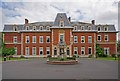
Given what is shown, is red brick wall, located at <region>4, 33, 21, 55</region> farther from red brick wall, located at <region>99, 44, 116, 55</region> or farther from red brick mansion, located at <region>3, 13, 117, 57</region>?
red brick wall, located at <region>99, 44, 116, 55</region>

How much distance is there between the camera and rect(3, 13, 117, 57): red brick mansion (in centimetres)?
4875

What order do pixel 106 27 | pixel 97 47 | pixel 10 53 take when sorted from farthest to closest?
pixel 106 27 → pixel 97 47 → pixel 10 53

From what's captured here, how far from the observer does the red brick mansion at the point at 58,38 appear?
160 feet

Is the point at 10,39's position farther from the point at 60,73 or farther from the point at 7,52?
the point at 60,73

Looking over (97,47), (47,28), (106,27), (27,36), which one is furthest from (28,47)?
(106,27)

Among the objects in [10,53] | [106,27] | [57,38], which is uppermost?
[106,27]

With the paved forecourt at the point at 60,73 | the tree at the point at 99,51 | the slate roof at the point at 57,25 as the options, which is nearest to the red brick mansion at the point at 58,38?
the slate roof at the point at 57,25

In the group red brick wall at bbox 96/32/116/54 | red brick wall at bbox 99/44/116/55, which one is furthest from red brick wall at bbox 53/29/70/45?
red brick wall at bbox 99/44/116/55

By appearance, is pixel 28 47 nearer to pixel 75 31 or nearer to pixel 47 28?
pixel 47 28

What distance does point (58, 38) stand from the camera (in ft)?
160

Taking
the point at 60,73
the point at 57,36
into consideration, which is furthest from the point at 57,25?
the point at 60,73

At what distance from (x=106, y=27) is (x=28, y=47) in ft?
73.3

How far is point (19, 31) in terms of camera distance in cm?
5244

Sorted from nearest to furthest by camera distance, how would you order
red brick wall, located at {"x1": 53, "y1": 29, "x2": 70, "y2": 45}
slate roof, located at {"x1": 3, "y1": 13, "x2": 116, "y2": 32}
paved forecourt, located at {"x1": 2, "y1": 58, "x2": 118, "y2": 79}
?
paved forecourt, located at {"x1": 2, "y1": 58, "x2": 118, "y2": 79}
red brick wall, located at {"x1": 53, "y1": 29, "x2": 70, "y2": 45}
slate roof, located at {"x1": 3, "y1": 13, "x2": 116, "y2": 32}
